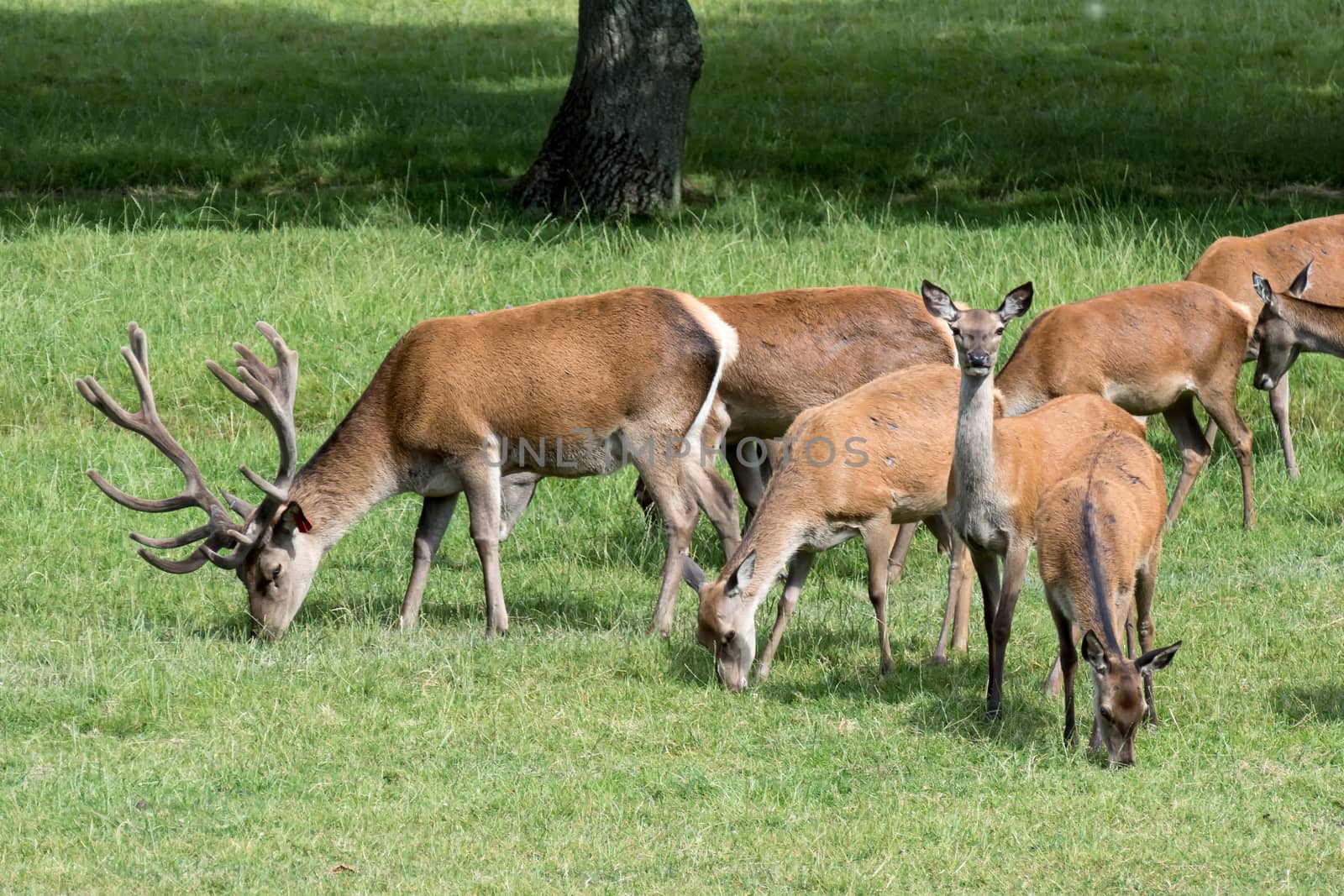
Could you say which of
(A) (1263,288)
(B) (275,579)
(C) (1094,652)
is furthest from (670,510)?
(A) (1263,288)

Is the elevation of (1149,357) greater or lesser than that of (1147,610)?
greater

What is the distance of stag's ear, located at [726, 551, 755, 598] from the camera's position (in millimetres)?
7483

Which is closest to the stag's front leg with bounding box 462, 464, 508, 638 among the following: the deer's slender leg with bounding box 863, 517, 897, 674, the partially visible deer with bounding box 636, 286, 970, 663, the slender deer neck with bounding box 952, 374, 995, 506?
the partially visible deer with bounding box 636, 286, 970, 663

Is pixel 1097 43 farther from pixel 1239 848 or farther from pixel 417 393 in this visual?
pixel 1239 848

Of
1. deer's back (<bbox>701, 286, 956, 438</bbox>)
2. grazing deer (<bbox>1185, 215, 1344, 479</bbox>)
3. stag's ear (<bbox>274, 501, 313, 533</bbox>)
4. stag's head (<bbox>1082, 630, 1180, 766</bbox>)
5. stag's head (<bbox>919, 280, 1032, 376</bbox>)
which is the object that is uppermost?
stag's head (<bbox>919, 280, 1032, 376</bbox>)

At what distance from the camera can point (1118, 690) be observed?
20.2 ft

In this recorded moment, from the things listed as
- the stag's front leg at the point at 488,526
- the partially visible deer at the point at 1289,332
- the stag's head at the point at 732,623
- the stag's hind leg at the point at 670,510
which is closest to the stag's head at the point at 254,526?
the stag's front leg at the point at 488,526

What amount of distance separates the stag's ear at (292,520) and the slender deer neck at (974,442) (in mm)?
A: 3319

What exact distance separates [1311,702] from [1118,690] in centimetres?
142

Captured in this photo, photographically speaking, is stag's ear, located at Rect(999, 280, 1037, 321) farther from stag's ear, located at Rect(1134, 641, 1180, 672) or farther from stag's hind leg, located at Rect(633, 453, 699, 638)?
stag's hind leg, located at Rect(633, 453, 699, 638)

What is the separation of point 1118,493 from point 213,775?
12.0 feet

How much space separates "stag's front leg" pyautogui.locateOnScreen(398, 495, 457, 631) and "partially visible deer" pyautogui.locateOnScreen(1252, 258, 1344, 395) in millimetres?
4750

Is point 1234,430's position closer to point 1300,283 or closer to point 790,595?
point 1300,283

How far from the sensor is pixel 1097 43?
21.8 meters
